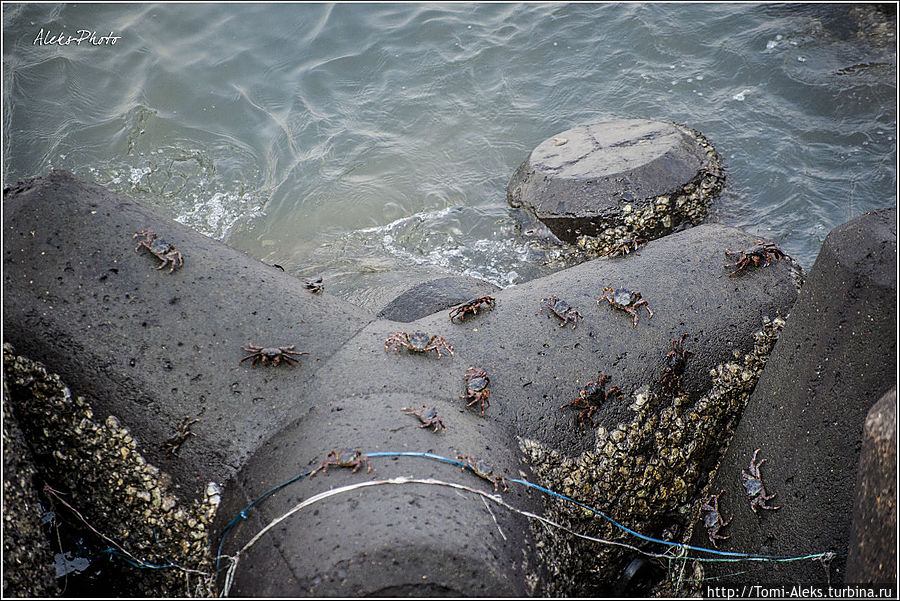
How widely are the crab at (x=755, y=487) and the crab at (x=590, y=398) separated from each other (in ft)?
2.51

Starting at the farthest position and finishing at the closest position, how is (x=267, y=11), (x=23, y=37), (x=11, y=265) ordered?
(x=267, y=11)
(x=23, y=37)
(x=11, y=265)

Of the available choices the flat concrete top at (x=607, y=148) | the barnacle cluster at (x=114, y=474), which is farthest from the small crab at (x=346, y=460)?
the flat concrete top at (x=607, y=148)

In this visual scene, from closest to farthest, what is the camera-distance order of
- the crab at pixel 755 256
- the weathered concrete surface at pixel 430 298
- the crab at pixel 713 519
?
the crab at pixel 713 519 → the crab at pixel 755 256 → the weathered concrete surface at pixel 430 298

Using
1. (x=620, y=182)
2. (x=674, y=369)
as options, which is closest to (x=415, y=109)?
(x=620, y=182)

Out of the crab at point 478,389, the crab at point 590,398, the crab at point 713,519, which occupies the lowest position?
the crab at point 713,519

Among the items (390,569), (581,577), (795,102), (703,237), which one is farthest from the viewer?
(795,102)

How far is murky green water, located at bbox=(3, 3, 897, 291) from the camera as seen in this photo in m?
6.70

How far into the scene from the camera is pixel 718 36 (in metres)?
8.63

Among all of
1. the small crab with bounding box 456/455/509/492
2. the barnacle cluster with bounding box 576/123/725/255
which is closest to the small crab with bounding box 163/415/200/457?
the small crab with bounding box 456/455/509/492

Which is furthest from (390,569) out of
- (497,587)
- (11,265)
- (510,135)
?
(510,135)

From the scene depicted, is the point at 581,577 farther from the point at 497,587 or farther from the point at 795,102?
the point at 795,102

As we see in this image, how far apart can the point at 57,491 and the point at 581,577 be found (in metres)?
2.52

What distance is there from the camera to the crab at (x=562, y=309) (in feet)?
11.6

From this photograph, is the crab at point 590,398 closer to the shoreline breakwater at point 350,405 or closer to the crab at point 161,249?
the shoreline breakwater at point 350,405
